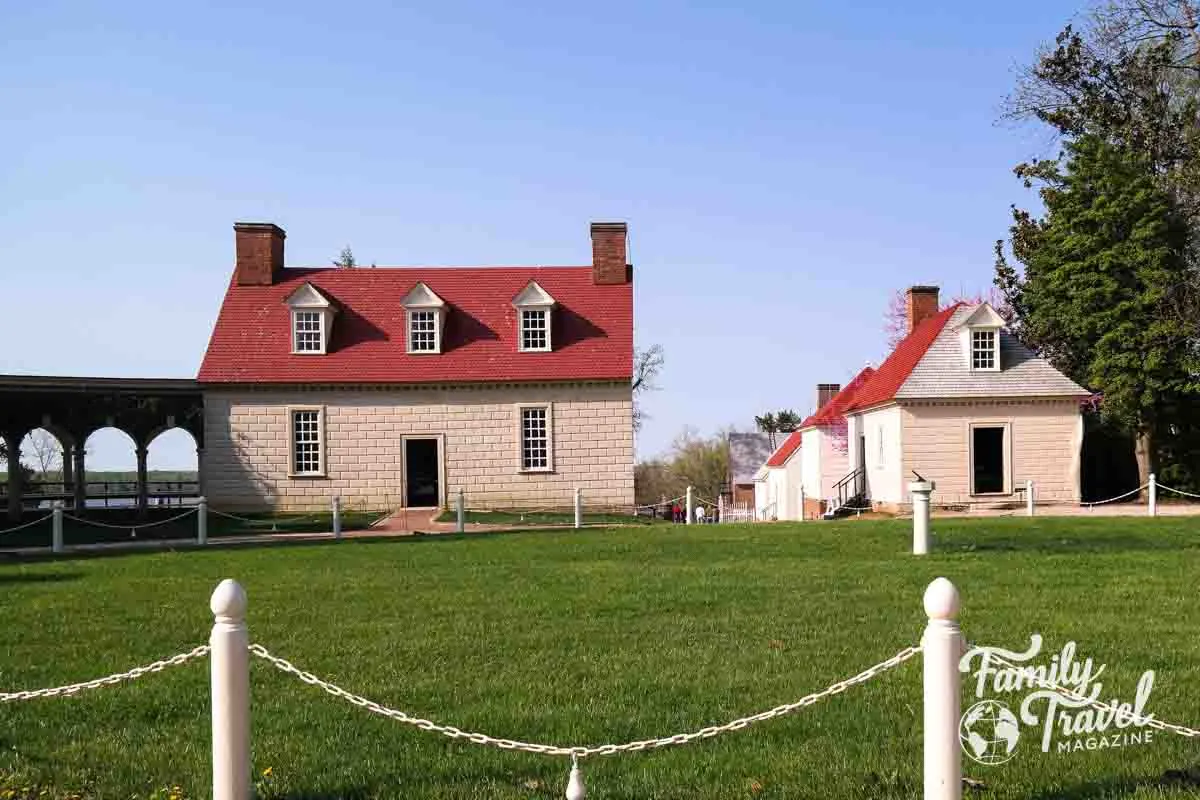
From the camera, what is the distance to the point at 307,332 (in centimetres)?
3288

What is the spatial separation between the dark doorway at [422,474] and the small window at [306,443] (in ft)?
8.66

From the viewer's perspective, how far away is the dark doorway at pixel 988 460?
30781 mm

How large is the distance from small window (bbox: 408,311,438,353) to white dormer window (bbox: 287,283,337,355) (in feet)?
8.14

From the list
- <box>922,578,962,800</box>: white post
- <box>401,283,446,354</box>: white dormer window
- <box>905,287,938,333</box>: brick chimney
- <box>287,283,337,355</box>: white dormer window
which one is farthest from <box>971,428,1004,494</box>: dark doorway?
<box>922,578,962,800</box>: white post

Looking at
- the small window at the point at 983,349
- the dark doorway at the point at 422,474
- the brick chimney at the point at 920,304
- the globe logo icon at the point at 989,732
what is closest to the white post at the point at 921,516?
the globe logo icon at the point at 989,732

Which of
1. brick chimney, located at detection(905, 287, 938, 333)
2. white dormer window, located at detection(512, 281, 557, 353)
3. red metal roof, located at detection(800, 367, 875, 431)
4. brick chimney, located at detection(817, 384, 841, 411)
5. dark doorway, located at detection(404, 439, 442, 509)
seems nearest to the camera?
dark doorway, located at detection(404, 439, 442, 509)

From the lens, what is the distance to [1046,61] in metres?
36.0

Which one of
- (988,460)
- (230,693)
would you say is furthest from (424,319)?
(230,693)

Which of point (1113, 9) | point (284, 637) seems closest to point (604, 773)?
point (284, 637)

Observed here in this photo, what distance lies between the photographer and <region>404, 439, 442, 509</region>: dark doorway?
32.9 meters

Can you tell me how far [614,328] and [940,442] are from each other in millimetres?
10245

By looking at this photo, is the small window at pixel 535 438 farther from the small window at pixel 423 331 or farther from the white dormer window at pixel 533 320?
the small window at pixel 423 331

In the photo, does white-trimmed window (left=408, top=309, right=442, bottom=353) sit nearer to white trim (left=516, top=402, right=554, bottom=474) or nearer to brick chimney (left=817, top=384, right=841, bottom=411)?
white trim (left=516, top=402, right=554, bottom=474)

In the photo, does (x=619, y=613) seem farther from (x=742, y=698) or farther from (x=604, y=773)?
(x=604, y=773)
